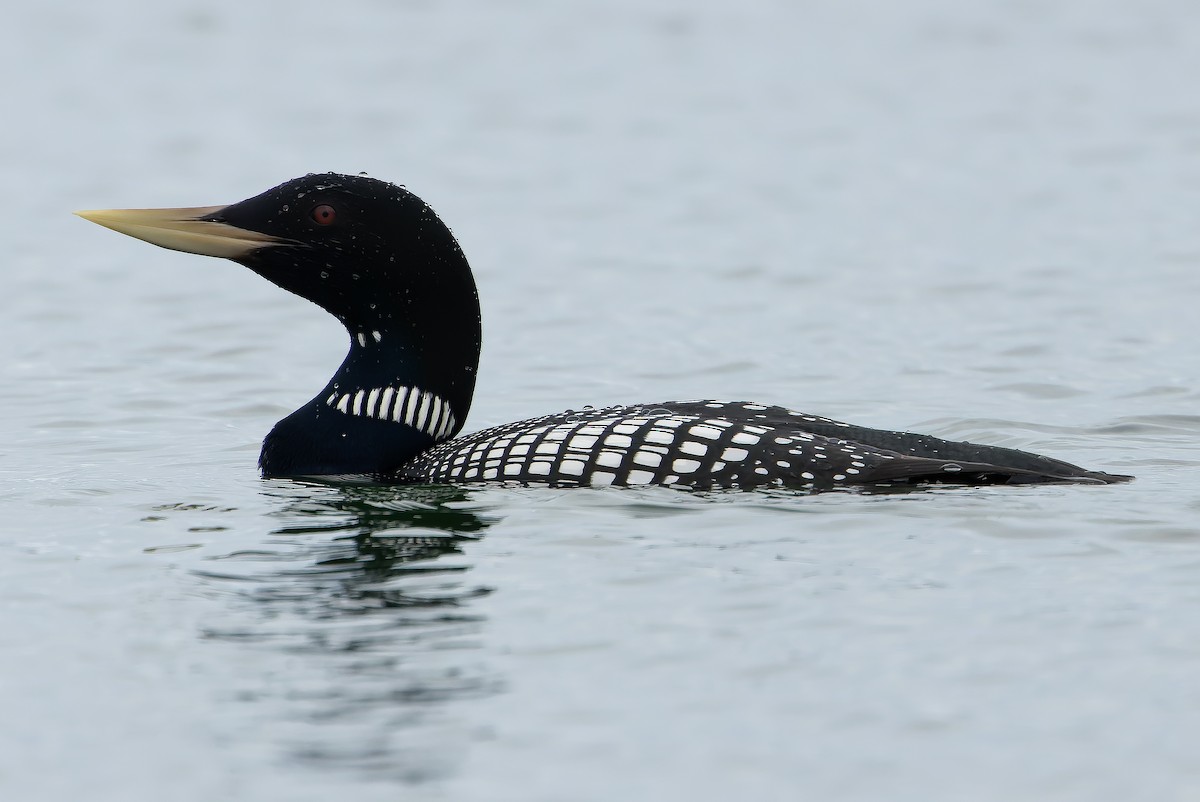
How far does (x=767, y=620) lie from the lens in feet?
16.0

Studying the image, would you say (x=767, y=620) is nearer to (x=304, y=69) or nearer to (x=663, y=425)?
(x=663, y=425)

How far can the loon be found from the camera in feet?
20.0

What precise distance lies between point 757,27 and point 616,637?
49.5 feet

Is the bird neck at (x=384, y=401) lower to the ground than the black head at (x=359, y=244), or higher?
lower

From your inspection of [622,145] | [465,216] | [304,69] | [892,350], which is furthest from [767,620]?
[304,69]

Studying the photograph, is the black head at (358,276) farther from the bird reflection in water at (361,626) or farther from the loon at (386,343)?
the bird reflection in water at (361,626)

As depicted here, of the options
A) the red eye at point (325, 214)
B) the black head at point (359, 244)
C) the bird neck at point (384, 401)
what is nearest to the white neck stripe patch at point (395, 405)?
the bird neck at point (384, 401)

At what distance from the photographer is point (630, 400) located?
8391mm

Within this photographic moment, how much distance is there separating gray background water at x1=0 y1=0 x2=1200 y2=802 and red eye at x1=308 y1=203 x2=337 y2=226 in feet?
2.81

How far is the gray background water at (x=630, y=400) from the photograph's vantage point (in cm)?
419

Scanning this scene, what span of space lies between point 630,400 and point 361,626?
365 centimetres

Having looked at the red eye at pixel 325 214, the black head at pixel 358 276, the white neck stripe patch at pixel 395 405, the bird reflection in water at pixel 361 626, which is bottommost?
the bird reflection in water at pixel 361 626

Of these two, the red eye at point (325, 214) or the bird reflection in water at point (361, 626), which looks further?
the red eye at point (325, 214)

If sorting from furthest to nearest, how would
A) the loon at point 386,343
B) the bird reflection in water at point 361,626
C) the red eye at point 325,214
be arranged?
the red eye at point 325,214, the loon at point 386,343, the bird reflection in water at point 361,626
